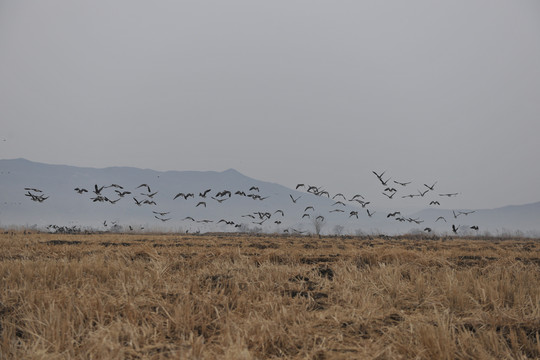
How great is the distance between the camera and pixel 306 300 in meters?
7.41

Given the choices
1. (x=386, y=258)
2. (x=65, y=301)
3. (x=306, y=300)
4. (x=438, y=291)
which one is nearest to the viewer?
(x=65, y=301)

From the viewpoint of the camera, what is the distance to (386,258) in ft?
44.4

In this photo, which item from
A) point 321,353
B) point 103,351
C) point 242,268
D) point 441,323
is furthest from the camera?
point 242,268

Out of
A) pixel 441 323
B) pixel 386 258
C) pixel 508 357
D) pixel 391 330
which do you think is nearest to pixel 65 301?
pixel 391 330

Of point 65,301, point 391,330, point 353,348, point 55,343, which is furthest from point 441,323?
point 65,301

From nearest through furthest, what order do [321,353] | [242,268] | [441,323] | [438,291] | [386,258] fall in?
[321,353]
[441,323]
[438,291]
[242,268]
[386,258]

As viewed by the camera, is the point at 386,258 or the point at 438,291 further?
the point at 386,258

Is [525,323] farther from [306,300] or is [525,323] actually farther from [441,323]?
[306,300]

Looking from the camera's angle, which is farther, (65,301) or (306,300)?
(306,300)

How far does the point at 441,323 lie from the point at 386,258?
8.15 metres

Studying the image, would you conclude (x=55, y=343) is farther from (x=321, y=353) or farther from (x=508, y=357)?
(x=508, y=357)

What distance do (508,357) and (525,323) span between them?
4.53ft

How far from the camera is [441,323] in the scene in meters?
5.57

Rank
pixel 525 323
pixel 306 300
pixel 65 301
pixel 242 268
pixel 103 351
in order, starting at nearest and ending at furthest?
pixel 103 351 < pixel 525 323 < pixel 65 301 < pixel 306 300 < pixel 242 268
